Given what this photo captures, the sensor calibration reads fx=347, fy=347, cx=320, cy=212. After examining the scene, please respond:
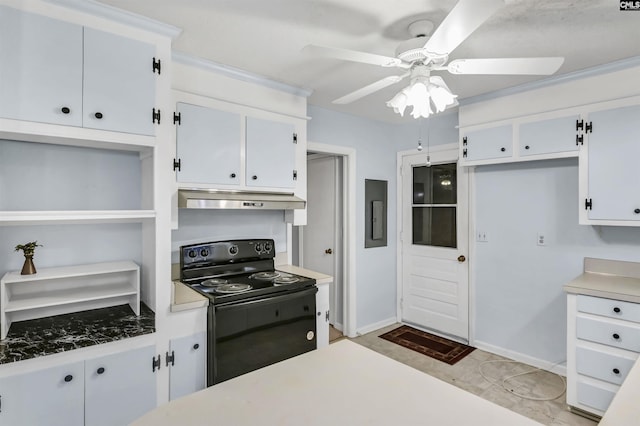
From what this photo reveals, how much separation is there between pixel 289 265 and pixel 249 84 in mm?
1579

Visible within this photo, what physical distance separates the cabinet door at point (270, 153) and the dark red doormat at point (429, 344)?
6.90 feet

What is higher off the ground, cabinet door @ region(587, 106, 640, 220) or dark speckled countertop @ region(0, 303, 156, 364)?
cabinet door @ region(587, 106, 640, 220)

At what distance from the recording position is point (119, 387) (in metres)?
1.78

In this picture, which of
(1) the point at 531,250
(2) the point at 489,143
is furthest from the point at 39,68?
(1) the point at 531,250

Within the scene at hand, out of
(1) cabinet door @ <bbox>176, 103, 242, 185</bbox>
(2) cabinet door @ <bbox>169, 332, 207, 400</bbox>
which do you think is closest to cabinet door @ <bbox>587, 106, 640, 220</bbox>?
(1) cabinet door @ <bbox>176, 103, 242, 185</bbox>

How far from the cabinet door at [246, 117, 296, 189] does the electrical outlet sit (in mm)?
1970

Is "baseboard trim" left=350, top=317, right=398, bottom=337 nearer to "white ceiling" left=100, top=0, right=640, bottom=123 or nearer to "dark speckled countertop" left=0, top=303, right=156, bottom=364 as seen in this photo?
"dark speckled countertop" left=0, top=303, right=156, bottom=364

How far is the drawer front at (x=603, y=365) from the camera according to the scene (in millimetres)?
2215

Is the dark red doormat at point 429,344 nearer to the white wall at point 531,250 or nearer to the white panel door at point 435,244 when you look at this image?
the white panel door at point 435,244

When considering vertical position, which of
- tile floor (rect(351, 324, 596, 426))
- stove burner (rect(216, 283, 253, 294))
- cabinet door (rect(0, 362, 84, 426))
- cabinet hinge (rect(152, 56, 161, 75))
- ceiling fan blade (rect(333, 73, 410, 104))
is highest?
cabinet hinge (rect(152, 56, 161, 75))

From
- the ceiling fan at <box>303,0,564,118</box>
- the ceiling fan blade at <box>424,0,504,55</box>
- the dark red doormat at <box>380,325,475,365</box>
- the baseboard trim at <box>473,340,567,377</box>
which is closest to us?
the ceiling fan blade at <box>424,0,504,55</box>

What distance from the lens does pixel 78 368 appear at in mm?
1661

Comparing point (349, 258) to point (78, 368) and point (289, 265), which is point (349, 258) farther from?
point (78, 368)

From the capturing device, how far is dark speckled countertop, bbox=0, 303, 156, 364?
157 cm
